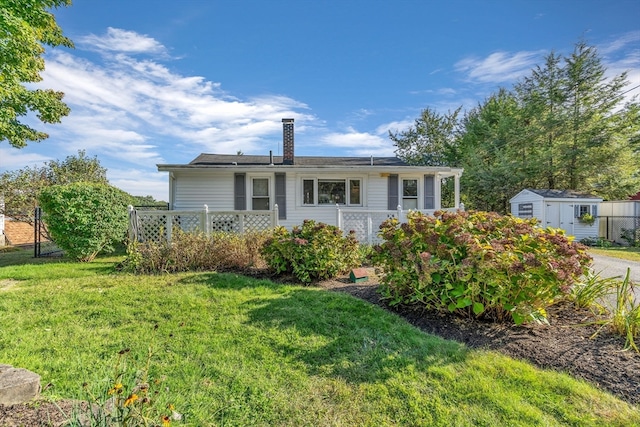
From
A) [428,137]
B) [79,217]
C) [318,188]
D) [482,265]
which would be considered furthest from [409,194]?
[428,137]

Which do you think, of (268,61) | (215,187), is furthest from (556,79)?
(215,187)

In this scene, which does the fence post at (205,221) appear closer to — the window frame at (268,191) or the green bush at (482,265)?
the window frame at (268,191)

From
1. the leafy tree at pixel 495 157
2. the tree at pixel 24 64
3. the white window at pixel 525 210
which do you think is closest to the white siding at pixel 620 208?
the white window at pixel 525 210

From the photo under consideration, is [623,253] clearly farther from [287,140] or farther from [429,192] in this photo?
[287,140]

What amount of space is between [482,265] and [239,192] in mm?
9778

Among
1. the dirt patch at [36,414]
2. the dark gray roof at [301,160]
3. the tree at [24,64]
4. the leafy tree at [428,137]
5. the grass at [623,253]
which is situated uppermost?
the leafy tree at [428,137]

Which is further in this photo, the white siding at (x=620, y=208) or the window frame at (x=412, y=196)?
the white siding at (x=620, y=208)

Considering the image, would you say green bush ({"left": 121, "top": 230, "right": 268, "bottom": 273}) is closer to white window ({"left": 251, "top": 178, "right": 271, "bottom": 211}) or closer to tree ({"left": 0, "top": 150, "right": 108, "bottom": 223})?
white window ({"left": 251, "top": 178, "right": 271, "bottom": 211})

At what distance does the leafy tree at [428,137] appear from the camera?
2686 cm

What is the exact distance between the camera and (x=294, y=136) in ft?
43.2

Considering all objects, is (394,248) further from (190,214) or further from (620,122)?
(620,122)

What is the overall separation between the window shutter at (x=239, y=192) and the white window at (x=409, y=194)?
6.27 m

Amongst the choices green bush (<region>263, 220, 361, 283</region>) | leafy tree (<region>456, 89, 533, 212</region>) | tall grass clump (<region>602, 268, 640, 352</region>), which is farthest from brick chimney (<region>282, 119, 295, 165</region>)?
leafy tree (<region>456, 89, 533, 212</region>)

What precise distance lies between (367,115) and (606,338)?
674 inches
